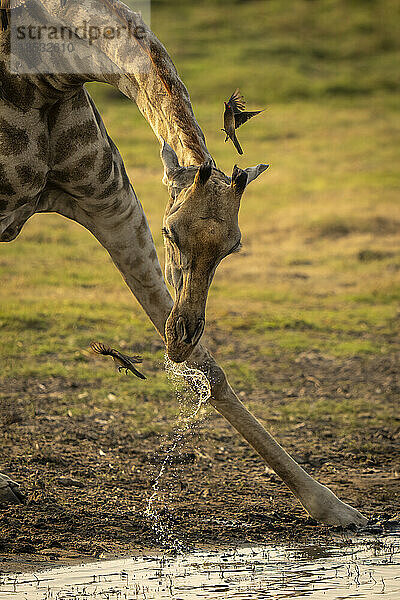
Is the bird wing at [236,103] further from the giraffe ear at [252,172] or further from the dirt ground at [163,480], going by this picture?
the dirt ground at [163,480]

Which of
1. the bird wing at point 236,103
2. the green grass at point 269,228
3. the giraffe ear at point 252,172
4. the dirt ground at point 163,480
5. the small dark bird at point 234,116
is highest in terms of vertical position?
the green grass at point 269,228

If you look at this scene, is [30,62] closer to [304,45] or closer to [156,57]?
[156,57]

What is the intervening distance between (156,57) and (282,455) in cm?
202

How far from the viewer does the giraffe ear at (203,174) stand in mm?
3203

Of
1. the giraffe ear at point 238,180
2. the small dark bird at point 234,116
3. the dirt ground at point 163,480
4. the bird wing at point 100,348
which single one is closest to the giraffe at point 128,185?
the giraffe ear at point 238,180

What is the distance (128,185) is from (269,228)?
9.52 m

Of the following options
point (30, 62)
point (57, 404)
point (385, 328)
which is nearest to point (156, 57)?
point (30, 62)

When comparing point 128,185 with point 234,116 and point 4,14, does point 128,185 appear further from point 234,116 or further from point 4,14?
point 234,116

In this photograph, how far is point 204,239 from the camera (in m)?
3.25

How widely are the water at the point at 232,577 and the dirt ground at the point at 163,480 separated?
18 centimetres

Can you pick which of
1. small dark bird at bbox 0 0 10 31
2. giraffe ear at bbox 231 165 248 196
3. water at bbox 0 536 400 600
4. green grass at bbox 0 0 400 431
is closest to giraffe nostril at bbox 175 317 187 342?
giraffe ear at bbox 231 165 248 196

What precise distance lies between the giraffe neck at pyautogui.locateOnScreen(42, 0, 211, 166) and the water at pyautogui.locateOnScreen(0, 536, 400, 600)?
1.63 metres

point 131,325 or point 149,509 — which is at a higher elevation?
point 131,325

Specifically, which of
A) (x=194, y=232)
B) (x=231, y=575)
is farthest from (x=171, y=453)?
(x=194, y=232)
